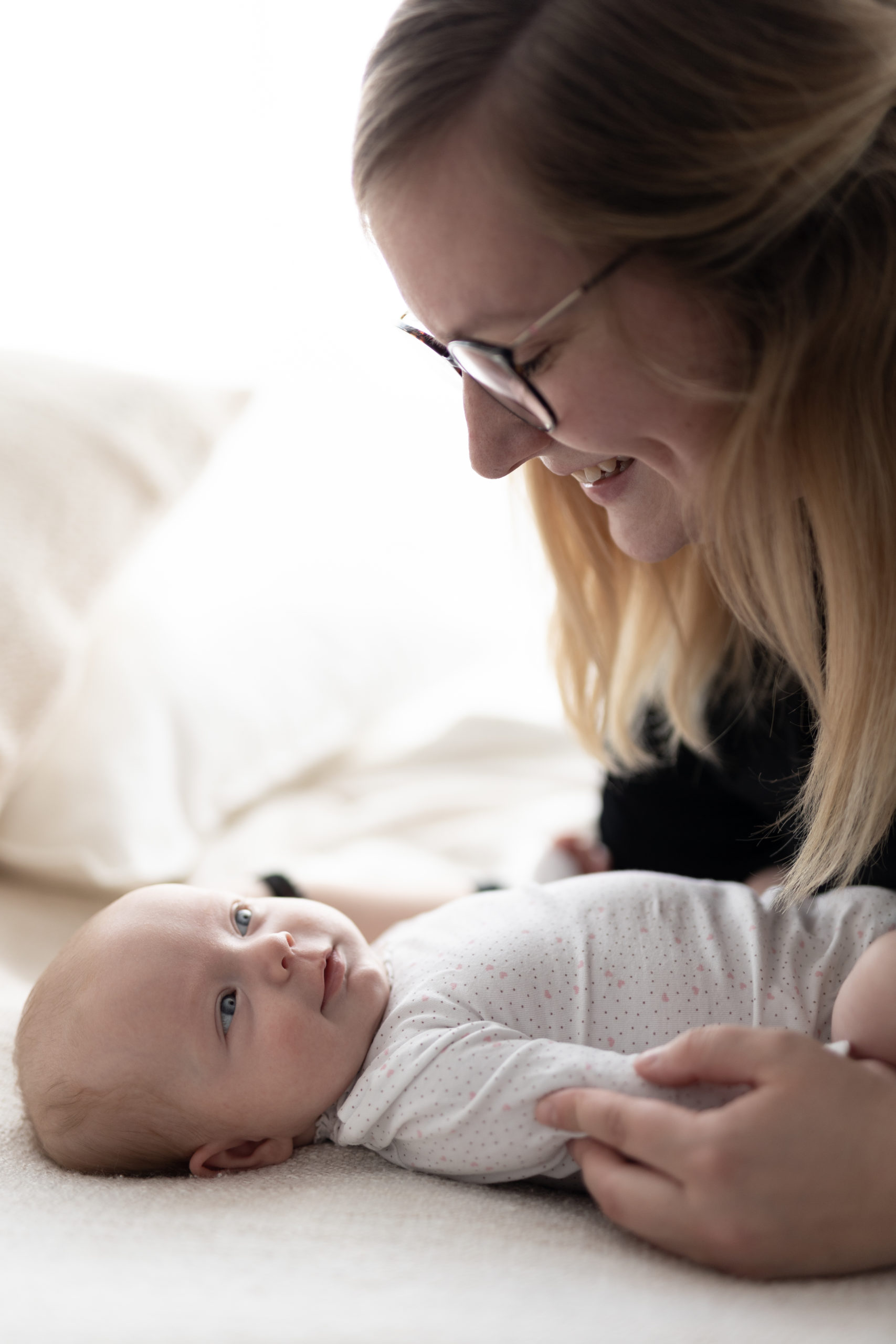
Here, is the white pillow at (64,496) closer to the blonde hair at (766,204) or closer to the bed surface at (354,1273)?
the bed surface at (354,1273)

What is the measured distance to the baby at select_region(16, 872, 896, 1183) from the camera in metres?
1.03

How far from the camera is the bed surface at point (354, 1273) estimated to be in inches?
28.4

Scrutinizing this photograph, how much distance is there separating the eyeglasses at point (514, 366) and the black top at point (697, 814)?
60 cm

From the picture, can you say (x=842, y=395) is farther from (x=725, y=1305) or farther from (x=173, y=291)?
(x=173, y=291)

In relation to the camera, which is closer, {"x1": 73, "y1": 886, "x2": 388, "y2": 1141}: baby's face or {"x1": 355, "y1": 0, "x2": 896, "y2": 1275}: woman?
{"x1": 355, "y1": 0, "x2": 896, "y2": 1275}: woman

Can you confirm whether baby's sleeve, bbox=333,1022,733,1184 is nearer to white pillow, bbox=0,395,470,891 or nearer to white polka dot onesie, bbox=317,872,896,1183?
white polka dot onesie, bbox=317,872,896,1183

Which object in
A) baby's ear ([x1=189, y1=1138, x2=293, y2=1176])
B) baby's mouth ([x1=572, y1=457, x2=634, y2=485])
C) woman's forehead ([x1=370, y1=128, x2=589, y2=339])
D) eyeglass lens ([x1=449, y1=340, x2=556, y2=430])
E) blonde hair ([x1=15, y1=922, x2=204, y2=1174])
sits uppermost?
woman's forehead ([x1=370, y1=128, x2=589, y2=339])

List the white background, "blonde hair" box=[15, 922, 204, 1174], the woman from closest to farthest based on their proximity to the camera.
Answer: the woman
"blonde hair" box=[15, 922, 204, 1174]
the white background

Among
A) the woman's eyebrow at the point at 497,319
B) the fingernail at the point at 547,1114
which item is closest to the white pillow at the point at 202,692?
the fingernail at the point at 547,1114

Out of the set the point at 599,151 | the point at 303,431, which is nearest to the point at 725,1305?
the point at 599,151

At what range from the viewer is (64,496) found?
1.48 m

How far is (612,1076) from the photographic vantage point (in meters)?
0.95

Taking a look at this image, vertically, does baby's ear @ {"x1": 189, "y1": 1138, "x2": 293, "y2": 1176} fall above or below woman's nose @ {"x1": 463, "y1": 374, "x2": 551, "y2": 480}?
below

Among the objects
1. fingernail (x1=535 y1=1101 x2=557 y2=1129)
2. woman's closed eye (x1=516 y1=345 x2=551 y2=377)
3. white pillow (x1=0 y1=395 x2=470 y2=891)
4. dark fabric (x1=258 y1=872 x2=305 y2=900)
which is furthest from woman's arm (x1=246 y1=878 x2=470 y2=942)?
woman's closed eye (x1=516 y1=345 x2=551 y2=377)
